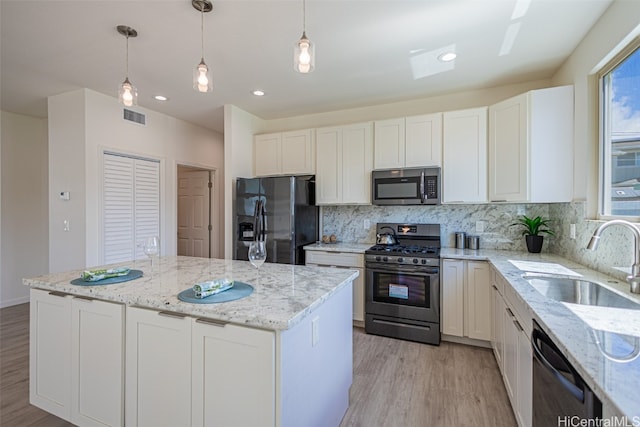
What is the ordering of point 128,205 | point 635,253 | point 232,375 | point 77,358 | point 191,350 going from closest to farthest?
1. point 232,375
2. point 191,350
3. point 635,253
4. point 77,358
5. point 128,205

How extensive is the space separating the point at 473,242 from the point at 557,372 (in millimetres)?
2334

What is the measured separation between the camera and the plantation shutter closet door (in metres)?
3.57

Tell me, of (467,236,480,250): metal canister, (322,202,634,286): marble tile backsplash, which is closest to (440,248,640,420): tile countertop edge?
(322,202,634,286): marble tile backsplash

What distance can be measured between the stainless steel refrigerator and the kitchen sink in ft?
7.55

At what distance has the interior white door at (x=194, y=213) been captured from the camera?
Result: 17.5 feet

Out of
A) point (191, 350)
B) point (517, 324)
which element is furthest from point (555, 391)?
point (191, 350)

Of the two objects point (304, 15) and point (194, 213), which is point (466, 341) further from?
point (194, 213)

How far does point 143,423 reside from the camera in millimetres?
1484

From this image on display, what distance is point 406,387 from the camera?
225cm

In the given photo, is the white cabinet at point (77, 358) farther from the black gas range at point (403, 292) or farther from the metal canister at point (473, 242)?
the metal canister at point (473, 242)

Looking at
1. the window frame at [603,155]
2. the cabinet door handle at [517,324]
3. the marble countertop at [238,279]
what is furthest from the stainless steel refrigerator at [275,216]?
the window frame at [603,155]

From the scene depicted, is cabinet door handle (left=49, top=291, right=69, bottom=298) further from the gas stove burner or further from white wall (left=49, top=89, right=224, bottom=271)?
the gas stove burner

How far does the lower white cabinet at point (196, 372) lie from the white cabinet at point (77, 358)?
117mm

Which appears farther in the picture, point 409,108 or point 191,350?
point 409,108
